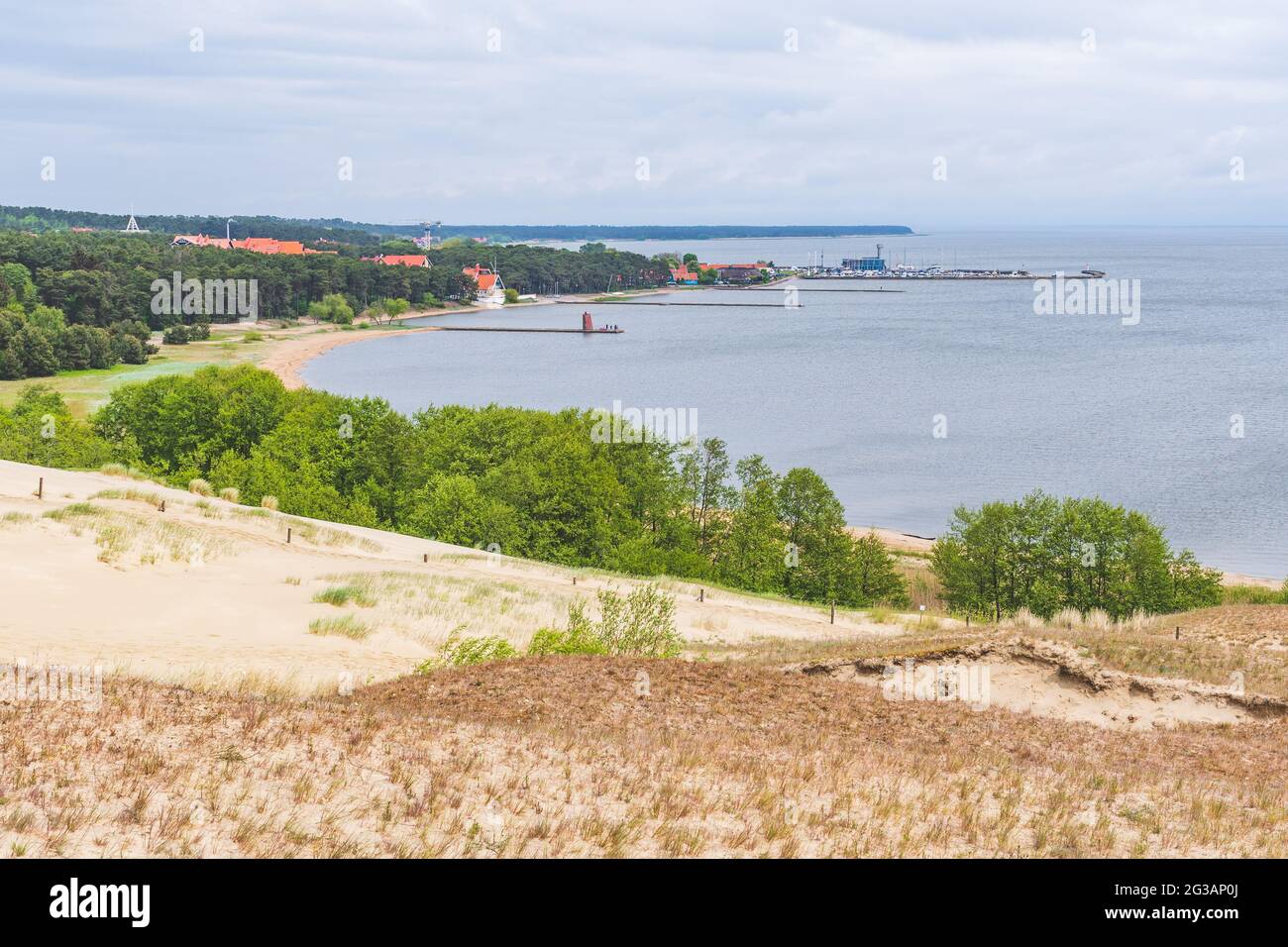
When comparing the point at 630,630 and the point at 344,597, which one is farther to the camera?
the point at 344,597

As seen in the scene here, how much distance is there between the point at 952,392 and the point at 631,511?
183ft

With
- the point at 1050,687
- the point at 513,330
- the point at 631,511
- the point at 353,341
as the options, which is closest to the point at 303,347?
the point at 353,341

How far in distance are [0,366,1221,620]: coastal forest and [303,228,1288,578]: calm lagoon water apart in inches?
409

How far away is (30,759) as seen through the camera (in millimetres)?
9172

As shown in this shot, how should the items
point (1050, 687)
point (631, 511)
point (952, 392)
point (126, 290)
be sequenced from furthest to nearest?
point (126, 290) → point (952, 392) → point (631, 511) → point (1050, 687)

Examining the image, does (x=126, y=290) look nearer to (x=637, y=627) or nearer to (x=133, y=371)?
(x=133, y=371)

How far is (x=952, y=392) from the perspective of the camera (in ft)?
316

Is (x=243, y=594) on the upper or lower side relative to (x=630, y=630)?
upper

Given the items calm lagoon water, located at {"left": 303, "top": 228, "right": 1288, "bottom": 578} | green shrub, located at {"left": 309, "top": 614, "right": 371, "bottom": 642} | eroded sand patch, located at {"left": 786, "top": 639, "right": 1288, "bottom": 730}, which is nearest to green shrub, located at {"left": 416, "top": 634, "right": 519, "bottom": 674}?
green shrub, located at {"left": 309, "top": 614, "right": 371, "bottom": 642}

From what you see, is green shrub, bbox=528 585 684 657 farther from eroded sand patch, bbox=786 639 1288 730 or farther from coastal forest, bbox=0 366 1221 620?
coastal forest, bbox=0 366 1221 620

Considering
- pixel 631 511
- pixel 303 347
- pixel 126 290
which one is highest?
pixel 126 290

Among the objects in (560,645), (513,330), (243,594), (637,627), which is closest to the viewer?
(560,645)

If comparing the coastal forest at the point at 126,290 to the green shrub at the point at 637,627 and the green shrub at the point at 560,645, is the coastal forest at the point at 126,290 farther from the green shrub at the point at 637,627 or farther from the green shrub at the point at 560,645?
the green shrub at the point at 560,645

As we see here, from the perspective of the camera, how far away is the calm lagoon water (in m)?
61.9
